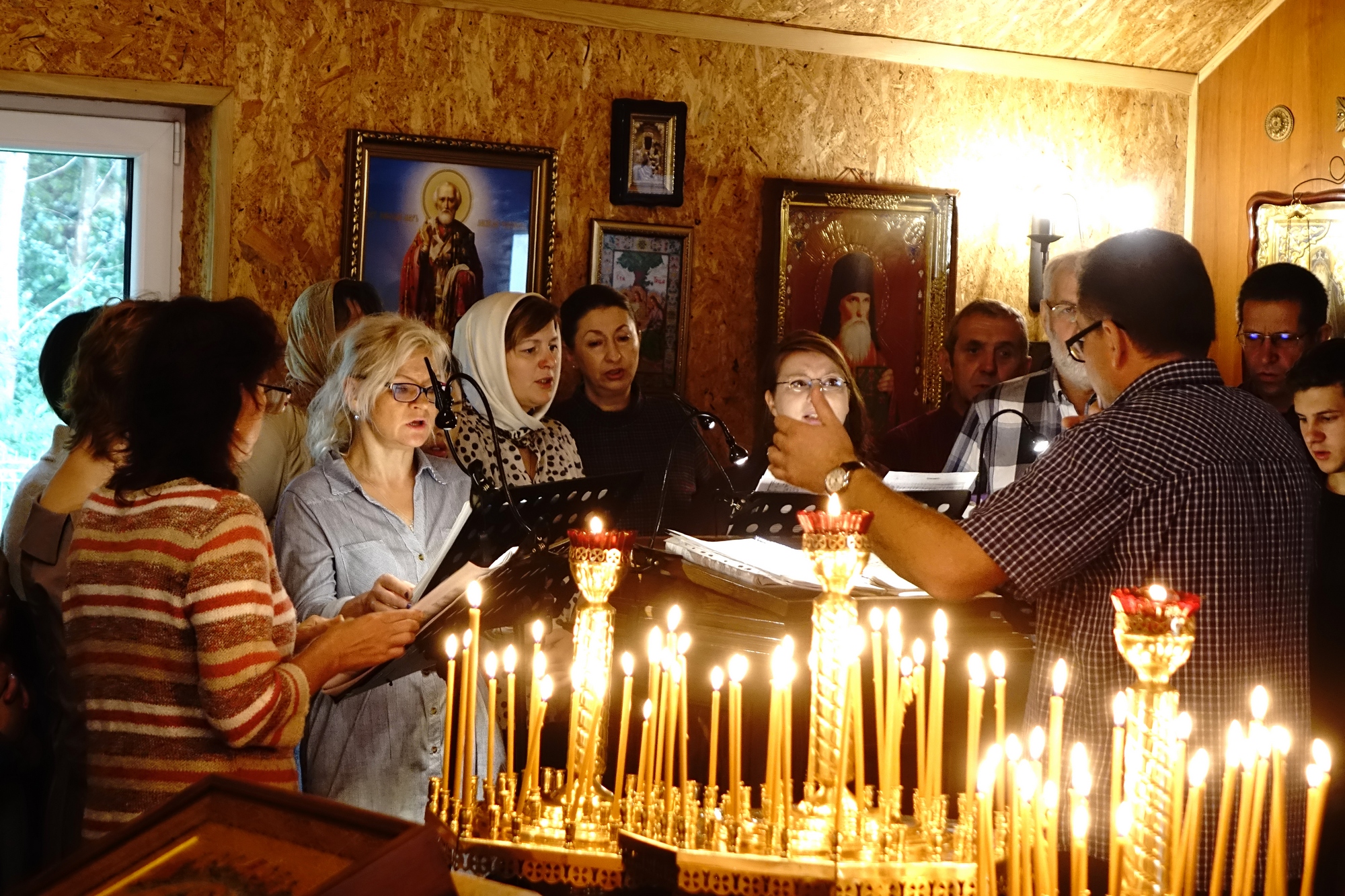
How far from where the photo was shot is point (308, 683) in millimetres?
2127

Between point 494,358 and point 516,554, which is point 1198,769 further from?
point 494,358

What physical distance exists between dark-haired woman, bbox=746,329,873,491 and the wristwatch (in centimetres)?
155

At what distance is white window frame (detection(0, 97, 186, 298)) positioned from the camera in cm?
452

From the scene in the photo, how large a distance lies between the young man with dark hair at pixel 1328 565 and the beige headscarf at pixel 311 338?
8.78 ft

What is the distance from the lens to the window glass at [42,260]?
179 inches

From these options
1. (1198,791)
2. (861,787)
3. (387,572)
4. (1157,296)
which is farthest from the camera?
(387,572)

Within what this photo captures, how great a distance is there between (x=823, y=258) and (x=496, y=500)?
326 cm

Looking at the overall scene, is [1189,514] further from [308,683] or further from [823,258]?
[823,258]

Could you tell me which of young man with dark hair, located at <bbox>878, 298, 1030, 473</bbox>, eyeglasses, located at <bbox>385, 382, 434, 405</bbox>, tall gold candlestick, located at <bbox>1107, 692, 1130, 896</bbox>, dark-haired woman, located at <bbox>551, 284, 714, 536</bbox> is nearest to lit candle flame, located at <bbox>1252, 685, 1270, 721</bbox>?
tall gold candlestick, located at <bbox>1107, 692, 1130, 896</bbox>

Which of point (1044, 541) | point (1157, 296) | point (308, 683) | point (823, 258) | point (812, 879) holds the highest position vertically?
point (823, 258)

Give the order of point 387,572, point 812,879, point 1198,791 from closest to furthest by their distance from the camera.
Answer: point 1198,791, point 812,879, point 387,572

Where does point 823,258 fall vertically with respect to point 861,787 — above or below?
above

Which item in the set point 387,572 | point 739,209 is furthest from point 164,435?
point 739,209

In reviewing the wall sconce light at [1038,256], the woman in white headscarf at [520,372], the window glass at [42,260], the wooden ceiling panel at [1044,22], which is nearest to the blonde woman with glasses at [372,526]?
the woman in white headscarf at [520,372]
